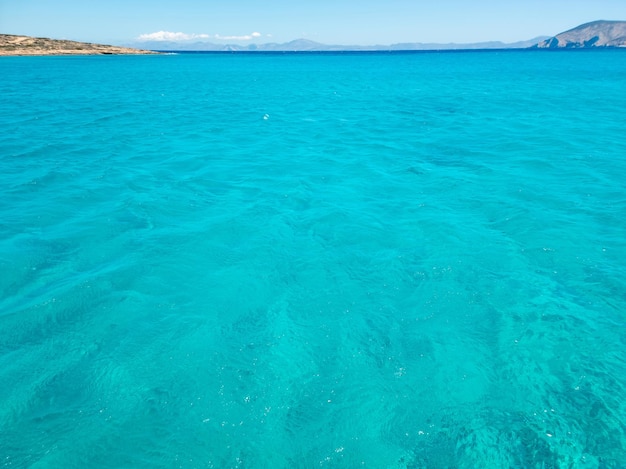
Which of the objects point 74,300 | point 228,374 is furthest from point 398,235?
point 74,300

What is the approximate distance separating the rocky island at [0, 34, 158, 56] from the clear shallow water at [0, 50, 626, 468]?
492 ft

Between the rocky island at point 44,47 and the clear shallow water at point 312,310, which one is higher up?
the rocky island at point 44,47

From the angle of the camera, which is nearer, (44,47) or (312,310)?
(312,310)

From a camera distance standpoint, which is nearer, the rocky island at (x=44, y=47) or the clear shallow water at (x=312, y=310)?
the clear shallow water at (x=312, y=310)

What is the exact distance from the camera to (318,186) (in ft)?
66.2

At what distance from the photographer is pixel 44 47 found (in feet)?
479

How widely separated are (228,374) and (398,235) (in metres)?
8.68

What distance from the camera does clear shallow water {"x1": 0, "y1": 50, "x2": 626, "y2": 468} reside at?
7.52 meters

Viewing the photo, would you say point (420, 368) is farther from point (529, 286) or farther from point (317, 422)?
point (529, 286)

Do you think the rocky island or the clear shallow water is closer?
the clear shallow water

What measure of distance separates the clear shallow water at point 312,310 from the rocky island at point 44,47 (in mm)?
149866

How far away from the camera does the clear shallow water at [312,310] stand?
296 inches

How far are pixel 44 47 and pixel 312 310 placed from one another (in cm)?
18619

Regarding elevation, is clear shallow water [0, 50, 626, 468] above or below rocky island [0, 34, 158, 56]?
below
